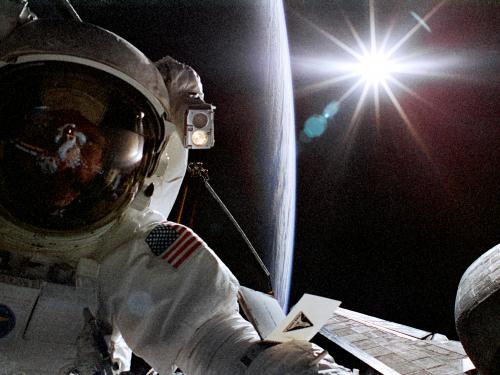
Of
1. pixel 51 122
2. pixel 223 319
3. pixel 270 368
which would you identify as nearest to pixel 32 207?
pixel 51 122

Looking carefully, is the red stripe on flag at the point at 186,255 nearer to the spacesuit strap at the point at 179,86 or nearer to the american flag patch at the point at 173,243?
the american flag patch at the point at 173,243

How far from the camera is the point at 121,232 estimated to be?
1.48 metres

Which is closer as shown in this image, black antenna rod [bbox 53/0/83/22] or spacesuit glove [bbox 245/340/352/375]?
spacesuit glove [bbox 245/340/352/375]

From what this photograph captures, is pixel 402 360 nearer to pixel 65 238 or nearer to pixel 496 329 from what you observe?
pixel 496 329

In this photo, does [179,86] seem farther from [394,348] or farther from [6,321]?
[394,348]

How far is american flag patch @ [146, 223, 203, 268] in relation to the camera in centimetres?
140

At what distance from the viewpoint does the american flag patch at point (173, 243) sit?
4.58 ft

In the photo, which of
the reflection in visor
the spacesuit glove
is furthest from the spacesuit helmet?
the spacesuit glove

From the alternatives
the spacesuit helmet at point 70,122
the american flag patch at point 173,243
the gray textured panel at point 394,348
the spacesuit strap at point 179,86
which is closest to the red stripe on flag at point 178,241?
the american flag patch at point 173,243

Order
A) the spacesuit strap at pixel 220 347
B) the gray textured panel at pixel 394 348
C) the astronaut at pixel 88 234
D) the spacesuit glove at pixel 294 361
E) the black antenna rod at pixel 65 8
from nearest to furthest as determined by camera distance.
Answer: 1. the spacesuit glove at pixel 294 361
2. the spacesuit strap at pixel 220 347
3. the astronaut at pixel 88 234
4. the black antenna rod at pixel 65 8
5. the gray textured panel at pixel 394 348

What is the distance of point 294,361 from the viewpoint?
1004 millimetres

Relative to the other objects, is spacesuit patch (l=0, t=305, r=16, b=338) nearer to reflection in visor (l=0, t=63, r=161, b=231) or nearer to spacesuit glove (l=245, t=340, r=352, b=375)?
reflection in visor (l=0, t=63, r=161, b=231)

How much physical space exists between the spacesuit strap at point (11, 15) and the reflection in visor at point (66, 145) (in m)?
0.18

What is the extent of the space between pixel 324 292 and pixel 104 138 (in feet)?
41.4
